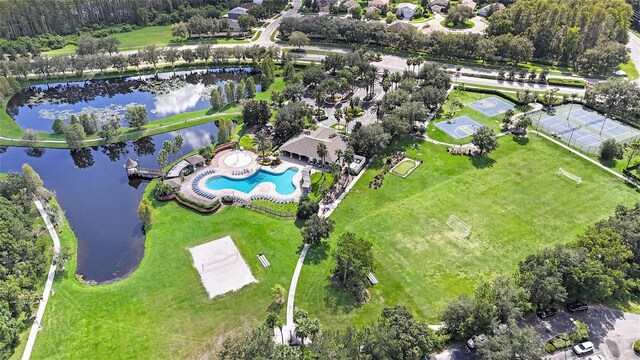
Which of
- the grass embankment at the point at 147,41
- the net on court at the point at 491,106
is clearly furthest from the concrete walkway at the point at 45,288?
the net on court at the point at 491,106

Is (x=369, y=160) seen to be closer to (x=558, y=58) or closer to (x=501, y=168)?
(x=501, y=168)

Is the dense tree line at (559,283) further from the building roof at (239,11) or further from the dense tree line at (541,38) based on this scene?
the building roof at (239,11)

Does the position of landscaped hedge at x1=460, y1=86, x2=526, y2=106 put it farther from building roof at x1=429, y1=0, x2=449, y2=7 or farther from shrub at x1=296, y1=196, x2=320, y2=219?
building roof at x1=429, y1=0, x2=449, y2=7

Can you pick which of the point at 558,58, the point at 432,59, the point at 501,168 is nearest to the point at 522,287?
the point at 501,168

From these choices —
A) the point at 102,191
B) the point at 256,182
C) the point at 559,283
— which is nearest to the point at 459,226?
the point at 559,283

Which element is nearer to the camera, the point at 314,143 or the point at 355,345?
the point at 355,345

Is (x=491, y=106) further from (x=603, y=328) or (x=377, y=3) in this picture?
(x=377, y=3)

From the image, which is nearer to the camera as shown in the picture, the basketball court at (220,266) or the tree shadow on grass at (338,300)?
the tree shadow on grass at (338,300)
